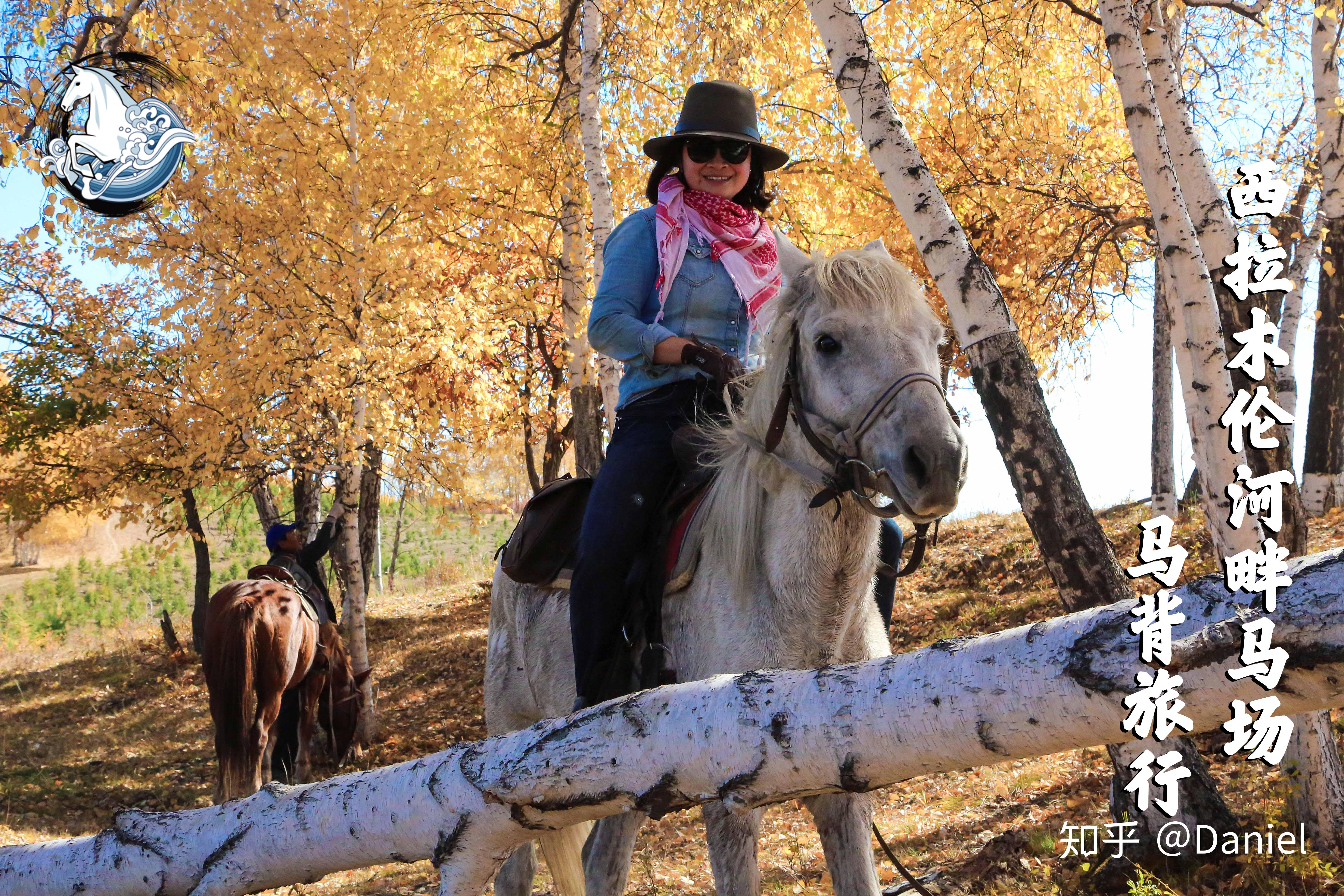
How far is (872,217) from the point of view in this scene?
1189cm

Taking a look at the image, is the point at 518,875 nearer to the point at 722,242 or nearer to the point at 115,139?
the point at 722,242

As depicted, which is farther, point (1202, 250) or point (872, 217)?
point (872, 217)

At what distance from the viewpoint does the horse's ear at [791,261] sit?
3.01 m

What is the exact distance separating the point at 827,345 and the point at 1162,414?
1083cm

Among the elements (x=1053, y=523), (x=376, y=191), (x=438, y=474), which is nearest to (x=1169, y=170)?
(x=1053, y=523)

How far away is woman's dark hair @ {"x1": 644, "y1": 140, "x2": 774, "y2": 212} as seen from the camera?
12.7ft

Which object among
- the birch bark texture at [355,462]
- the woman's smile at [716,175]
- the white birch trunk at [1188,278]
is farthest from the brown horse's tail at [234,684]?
the white birch trunk at [1188,278]

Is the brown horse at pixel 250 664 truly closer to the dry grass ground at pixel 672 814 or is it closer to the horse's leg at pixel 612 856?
the dry grass ground at pixel 672 814

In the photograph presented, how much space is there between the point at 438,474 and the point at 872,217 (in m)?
6.54

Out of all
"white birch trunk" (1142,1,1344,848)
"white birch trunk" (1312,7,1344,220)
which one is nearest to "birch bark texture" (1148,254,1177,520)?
"white birch trunk" (1312,7,1344,220)

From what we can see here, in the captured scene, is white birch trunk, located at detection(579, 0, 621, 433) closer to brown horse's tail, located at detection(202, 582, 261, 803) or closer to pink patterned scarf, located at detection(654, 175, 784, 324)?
brown horse's tail, located at detection(202, 582, 261, 803)

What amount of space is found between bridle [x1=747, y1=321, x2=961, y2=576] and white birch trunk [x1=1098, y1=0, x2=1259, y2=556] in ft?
7.60

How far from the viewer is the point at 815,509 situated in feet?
9.55

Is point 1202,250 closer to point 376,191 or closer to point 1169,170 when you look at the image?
point 1169,170
